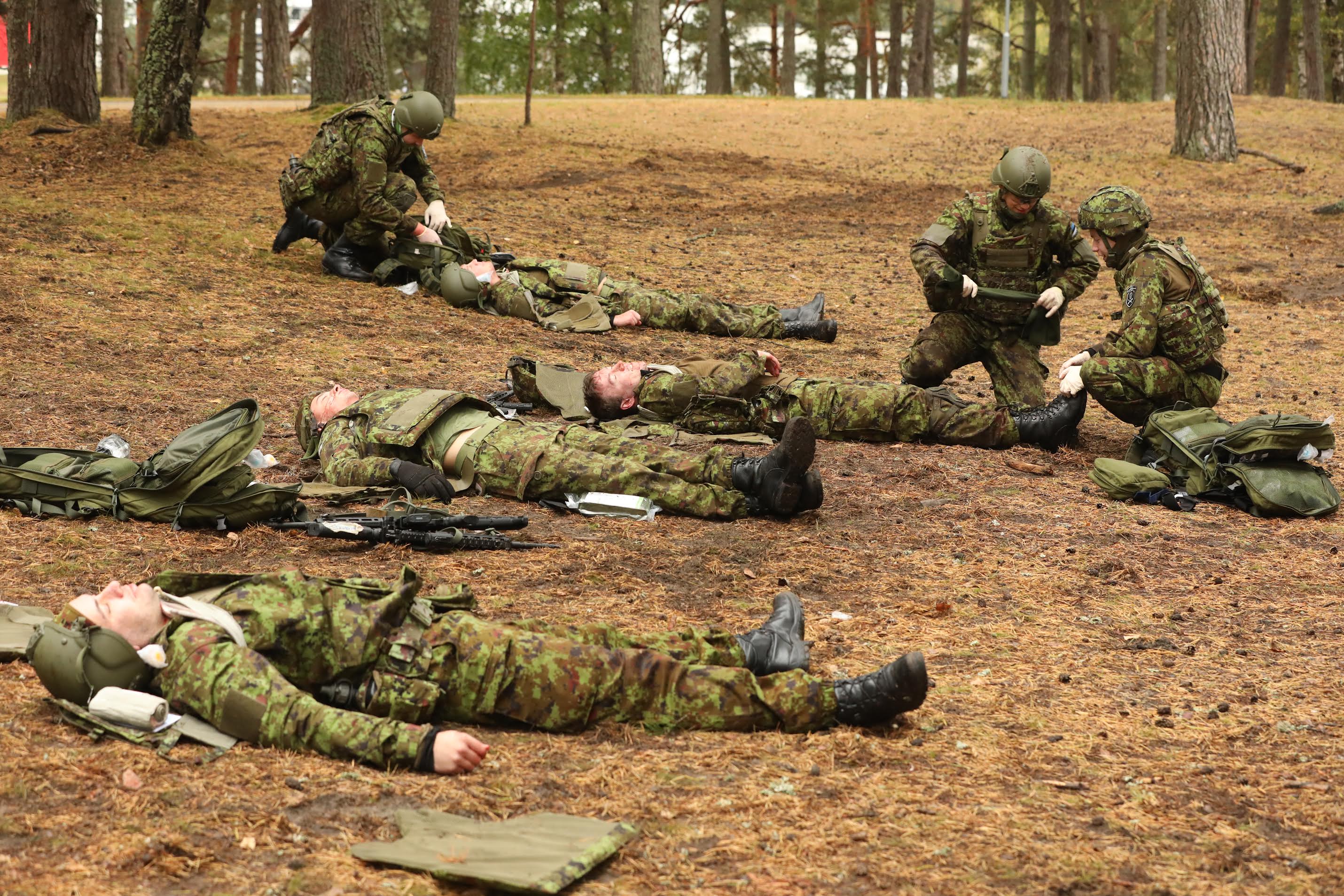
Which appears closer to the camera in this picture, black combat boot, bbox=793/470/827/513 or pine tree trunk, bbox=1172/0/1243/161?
black combat boot, bbox=793/470/827/513

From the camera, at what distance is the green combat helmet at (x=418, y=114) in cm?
1016

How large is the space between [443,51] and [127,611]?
15273 mm

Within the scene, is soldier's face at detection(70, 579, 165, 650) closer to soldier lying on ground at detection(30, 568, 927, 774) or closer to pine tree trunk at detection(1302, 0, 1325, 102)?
soldier lying on ground at detection(30, 568, 927, 774)

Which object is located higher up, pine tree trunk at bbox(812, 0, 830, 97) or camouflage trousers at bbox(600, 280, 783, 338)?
pine tree trunk at bbox(812, 0, 830, 97)

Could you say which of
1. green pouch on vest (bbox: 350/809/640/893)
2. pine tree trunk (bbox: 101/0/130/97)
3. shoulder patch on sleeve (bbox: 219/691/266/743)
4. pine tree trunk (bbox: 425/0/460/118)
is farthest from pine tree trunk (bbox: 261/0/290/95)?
green pouch on vest (bbox: 350/809/640/893)

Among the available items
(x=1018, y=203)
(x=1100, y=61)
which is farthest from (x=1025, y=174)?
(x=1100, y=61)

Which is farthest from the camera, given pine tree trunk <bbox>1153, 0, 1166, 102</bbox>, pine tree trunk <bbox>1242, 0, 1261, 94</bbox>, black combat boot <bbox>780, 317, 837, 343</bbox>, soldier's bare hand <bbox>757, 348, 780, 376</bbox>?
pine tree trunk <bbox>1242, 0, 1261, 94</bbox>

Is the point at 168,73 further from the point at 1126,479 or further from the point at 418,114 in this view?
the point at 1126,479

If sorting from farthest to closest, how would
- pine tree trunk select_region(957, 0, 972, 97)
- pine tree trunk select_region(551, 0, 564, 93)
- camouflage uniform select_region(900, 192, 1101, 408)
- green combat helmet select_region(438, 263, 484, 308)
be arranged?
pine tree trunk select_region(551, 0, 564, 93)
pine tree trunk select_region(957, 0, 972, 97)
green combat helmet select_region(438, 263, 484, 308)
camouflage uniform select_region(900, 192, 1101, 408)

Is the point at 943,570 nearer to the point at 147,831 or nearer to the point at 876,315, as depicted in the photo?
the point at 147,831

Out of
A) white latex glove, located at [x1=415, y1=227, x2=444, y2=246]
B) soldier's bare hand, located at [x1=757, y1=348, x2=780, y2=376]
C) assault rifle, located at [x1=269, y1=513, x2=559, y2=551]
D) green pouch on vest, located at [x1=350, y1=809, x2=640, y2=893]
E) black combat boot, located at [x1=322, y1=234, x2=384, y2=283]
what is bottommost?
green pouch on vest, located at [x1=350, y1=809, x2=640, y2=893]

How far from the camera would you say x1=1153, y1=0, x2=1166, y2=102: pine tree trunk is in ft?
105

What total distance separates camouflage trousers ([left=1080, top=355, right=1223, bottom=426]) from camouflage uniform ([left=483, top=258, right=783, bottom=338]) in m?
3.33

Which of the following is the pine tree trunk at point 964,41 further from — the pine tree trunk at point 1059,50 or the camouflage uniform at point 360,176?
the camouflage uniform at point 360,176
